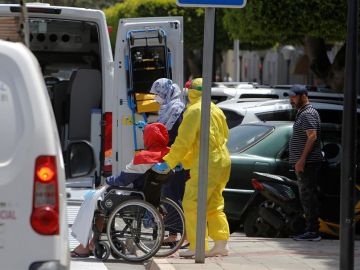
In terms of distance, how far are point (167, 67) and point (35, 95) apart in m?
7.00

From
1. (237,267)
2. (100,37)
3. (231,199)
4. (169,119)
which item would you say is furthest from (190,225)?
(100,37)

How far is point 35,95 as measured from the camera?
565 cm

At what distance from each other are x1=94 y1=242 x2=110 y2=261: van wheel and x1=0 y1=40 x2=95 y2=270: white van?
169 inches

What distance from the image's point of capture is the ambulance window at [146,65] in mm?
12672

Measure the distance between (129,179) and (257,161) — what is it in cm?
244

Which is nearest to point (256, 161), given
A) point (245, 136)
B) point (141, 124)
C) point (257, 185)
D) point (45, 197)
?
point (245, 136)

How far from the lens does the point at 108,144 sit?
39.6 feet

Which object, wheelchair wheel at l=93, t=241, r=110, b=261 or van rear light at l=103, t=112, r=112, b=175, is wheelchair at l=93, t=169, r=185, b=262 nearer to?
wheelchair wheel at l=93, t=241, r=110, b=261

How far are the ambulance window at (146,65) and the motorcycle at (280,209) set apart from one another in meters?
2.01

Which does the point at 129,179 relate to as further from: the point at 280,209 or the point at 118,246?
the point at 280,209

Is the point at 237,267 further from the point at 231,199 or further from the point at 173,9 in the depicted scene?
the point at 173,9

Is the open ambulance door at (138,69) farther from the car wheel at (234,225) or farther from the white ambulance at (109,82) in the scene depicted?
the car wheel at (234,225)

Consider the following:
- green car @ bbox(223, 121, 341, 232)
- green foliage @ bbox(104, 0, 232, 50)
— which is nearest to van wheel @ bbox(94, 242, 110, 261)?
green car @ bbox(223, 121, 341, 232)

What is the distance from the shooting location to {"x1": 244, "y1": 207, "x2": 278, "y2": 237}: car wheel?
39.0ft
